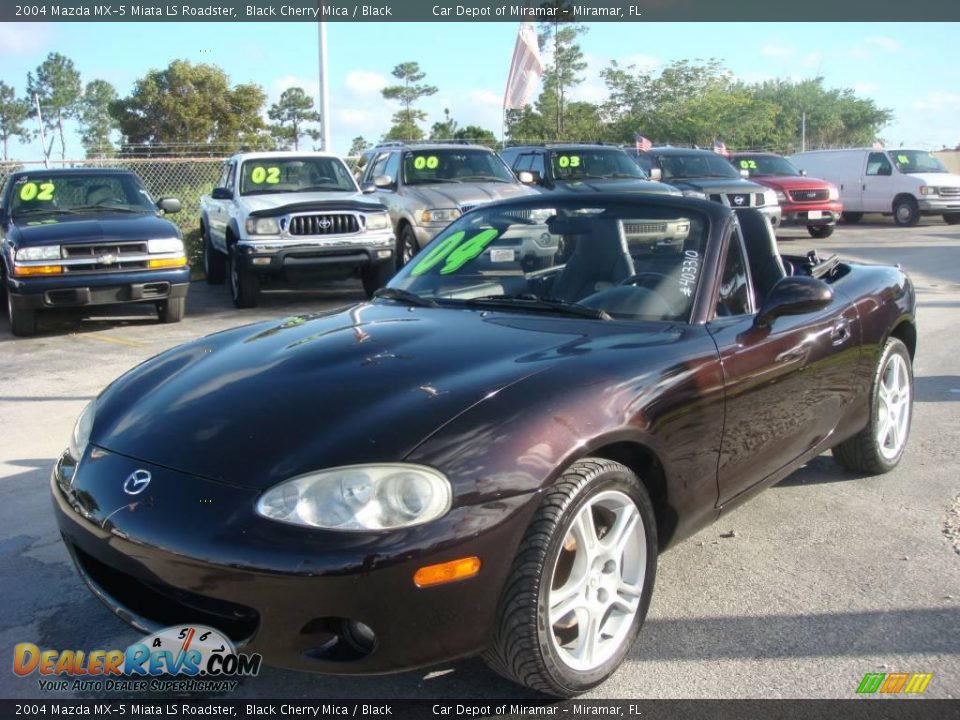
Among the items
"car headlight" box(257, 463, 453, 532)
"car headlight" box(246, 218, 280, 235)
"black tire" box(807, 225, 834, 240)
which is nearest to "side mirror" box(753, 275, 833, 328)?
"car headlight" box(257, 463, 453, 532)

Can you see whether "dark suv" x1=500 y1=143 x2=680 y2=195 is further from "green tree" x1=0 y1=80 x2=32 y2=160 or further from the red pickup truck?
"green tree" x1=0 y1=80 x2=32 y2=160

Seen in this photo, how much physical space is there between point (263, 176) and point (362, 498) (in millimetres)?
10076

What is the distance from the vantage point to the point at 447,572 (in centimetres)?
250

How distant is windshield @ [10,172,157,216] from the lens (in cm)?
1030

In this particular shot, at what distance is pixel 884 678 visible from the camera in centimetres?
299

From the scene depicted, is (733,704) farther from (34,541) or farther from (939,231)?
(939,231)

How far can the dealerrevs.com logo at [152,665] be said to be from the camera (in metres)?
2.66

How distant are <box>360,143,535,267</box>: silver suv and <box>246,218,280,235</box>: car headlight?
6.62 ft

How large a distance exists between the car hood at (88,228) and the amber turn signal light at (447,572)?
8.10m

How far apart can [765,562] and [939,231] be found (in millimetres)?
19841

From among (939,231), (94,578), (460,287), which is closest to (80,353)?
(460,287)

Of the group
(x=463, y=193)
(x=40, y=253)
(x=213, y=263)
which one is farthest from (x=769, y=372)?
(x=213, y=263)

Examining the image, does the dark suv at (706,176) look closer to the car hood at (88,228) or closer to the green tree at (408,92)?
the car hood at (88,228)

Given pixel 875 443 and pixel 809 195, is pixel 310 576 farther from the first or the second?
pixel 809 195
